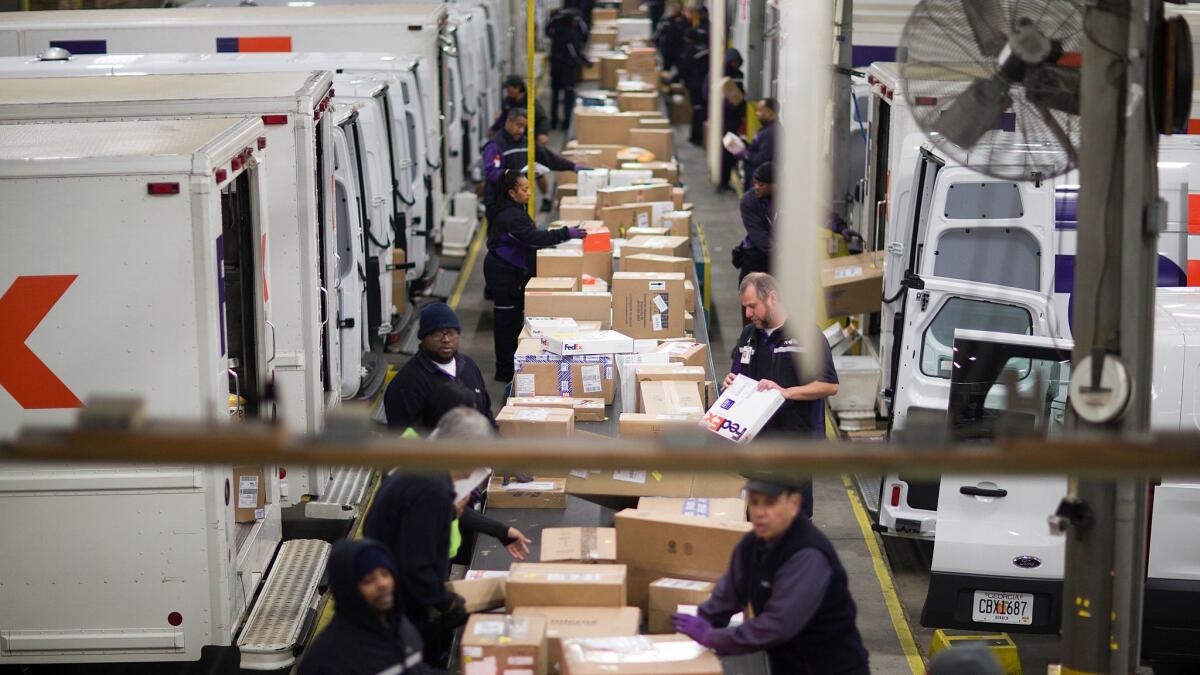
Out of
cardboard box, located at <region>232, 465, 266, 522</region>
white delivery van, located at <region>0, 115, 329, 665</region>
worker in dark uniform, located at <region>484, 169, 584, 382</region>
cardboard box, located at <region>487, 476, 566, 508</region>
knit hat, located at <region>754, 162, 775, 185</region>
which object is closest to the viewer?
white delivery van, located at <region>0, 115, 329, 665</region>

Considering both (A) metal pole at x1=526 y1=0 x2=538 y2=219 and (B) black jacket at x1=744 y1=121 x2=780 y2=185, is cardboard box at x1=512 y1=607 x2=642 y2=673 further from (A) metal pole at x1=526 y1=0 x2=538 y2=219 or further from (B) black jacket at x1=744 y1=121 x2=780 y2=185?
(B) black jacket at x1=744 y1=121 x2=780 y2=185

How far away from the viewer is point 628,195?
13773 millimetres

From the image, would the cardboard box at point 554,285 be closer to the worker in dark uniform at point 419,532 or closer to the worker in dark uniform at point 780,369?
the worker in dark uniform at point 780,369

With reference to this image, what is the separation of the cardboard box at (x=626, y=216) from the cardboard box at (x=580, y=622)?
25.4 feet

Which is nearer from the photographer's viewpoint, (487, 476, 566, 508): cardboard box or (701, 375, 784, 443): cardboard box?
(487, 476, 566, 508): cardboard box

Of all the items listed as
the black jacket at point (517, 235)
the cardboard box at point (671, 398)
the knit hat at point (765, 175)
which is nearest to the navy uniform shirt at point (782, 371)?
the cardboard box at point (671, 398)

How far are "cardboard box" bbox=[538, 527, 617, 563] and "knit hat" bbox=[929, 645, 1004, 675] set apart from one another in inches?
68.4

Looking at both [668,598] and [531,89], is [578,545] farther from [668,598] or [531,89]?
[531,89]

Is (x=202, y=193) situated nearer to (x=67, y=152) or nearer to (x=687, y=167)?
(x=67, y=152)

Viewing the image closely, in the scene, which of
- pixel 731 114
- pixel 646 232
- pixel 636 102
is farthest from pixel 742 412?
pixel 636 102

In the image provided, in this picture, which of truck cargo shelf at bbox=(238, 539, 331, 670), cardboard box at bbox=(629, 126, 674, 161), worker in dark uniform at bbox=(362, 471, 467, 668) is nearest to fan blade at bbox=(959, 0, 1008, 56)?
worker in dark uniform at bbox=(362, 471, 467, 668)

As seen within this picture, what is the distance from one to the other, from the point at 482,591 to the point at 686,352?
11.6ft

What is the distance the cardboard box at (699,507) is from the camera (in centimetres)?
647

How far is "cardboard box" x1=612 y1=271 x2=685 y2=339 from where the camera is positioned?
991cm
